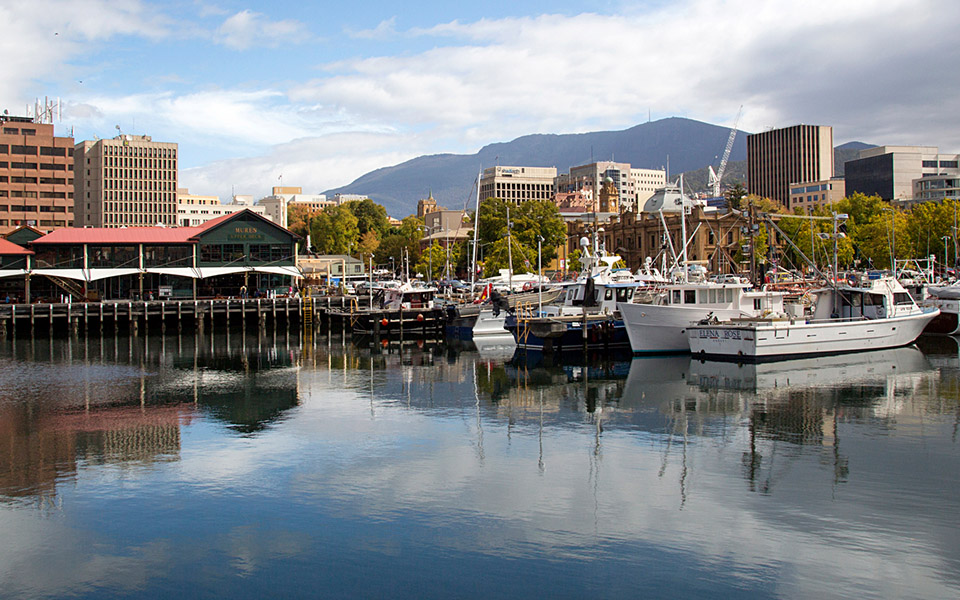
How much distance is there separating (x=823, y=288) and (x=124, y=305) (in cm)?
5283

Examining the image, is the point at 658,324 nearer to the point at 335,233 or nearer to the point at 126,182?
the point at 335,233

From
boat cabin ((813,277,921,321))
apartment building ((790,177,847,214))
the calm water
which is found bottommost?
the calm water

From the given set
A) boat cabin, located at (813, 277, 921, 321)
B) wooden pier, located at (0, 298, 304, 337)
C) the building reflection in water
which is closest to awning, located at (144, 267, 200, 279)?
wooden pier, located at (0, 298, 304, 337)

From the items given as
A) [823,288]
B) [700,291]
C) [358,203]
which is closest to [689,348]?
[700,291]

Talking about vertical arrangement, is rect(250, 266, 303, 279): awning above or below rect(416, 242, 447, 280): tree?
below

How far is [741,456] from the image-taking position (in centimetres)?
2352

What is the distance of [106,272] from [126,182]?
383 feet

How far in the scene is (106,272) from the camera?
76.1m

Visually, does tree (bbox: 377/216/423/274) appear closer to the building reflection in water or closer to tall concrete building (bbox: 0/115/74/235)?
tall concrete building (bbox: 0/115/74/235)

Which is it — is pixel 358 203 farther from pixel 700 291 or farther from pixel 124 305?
pixel 700 291

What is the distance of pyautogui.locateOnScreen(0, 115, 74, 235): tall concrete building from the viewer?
13512 centimetres

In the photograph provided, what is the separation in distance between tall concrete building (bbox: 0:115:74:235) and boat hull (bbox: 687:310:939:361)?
122m

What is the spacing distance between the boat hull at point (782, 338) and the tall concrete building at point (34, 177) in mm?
122060

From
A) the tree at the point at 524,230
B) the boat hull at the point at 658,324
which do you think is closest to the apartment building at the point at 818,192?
the tree at the point at 524,230
